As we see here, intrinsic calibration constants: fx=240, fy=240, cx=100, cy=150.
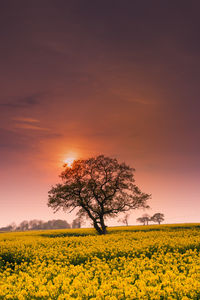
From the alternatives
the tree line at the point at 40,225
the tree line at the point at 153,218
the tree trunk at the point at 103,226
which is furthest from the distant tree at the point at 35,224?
the tree trunk at the point at 103,226

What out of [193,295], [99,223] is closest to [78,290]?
[193,295]

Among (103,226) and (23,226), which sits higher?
(103,226)

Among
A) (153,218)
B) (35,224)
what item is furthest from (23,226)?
(153,218)

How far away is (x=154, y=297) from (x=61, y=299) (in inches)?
102

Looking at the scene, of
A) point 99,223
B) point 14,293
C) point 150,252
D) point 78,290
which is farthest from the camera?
point 99,223

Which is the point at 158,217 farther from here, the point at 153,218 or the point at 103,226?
the point at 103,226

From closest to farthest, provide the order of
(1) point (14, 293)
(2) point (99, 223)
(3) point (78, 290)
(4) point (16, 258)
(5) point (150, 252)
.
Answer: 1. (3) point (78, 290)
2. (1) point (14, 293)
3. (5) point (150, 252)
4. (4) point (16, 258)
5. (2) point (99, 223)

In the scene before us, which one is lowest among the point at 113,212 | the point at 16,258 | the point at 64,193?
the point at 16,258

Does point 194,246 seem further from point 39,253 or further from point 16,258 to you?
point 16,258

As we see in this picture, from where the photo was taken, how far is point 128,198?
4112 cm

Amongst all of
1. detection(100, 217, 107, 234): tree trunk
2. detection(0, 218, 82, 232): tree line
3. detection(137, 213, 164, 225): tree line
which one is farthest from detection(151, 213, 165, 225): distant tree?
detection(100, 217, 107, 234): tree trunk

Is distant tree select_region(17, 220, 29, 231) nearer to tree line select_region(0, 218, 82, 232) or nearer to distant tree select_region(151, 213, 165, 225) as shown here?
tree line select_region(0, 218, 82, 232)

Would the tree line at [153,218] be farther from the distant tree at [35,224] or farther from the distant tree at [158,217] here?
the distant tree at [35,224]

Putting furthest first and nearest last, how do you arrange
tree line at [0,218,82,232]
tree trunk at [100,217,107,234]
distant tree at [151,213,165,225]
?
1. tree line at [0,218,82,232]
2. distant tree at [151,213,165,225]
3. tree trunk at [100,217,107,234]
